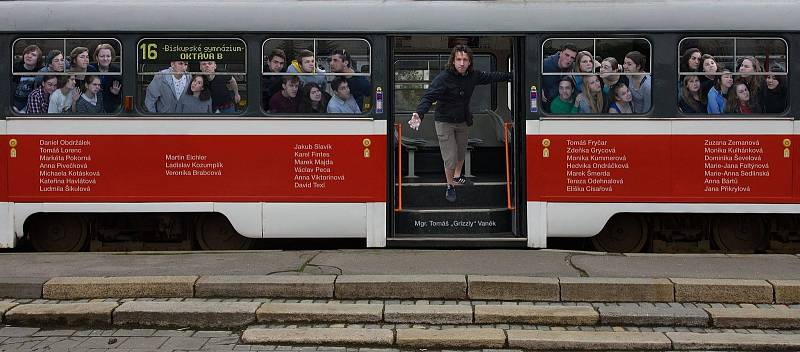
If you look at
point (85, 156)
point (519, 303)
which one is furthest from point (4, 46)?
point (519, 303)

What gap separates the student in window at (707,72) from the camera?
7805 mm

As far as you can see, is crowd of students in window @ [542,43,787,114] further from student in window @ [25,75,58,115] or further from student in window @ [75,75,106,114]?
student in window @ [25,75,58,115]

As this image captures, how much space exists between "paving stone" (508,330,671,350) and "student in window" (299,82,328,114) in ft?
11.0

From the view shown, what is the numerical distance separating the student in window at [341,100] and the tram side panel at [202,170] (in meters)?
0.27

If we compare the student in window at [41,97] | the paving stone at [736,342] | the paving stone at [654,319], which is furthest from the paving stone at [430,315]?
the student in window at [41,97]

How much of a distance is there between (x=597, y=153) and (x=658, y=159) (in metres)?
0.61

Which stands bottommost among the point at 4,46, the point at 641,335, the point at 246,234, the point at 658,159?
the point at 641,335

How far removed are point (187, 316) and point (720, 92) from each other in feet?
17.9

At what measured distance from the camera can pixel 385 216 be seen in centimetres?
802

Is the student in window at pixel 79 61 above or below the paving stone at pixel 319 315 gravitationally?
above

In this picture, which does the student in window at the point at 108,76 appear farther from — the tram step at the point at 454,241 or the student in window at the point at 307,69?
the tram step at the point at 454,241

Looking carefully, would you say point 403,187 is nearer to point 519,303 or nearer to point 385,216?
point 385,216

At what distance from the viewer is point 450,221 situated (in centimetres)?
833

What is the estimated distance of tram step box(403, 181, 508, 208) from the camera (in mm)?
8597
